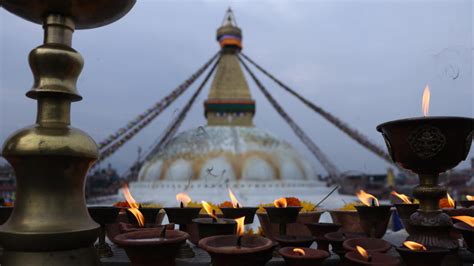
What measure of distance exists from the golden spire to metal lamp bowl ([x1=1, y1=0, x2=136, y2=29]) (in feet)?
46.6

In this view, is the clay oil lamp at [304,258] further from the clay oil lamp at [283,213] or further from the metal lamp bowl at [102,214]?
the metal lamp bowl at [102,214]

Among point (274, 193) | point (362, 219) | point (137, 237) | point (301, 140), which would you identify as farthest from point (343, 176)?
point (137, 237)

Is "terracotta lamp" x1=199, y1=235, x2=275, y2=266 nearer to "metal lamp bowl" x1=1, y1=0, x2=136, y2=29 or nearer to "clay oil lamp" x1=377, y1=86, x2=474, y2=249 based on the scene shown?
"clay oil lamp" x1=377, y1=86, x2=474, y2=249

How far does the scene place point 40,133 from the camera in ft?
4.54

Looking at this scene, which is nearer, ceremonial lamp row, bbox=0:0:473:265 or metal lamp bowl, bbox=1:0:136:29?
ceremonial lamp row, bbox=0:0:473:265

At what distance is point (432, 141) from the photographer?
1.80 m

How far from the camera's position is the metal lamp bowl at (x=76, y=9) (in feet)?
4.84

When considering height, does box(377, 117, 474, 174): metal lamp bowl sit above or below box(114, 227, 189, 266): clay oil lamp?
above

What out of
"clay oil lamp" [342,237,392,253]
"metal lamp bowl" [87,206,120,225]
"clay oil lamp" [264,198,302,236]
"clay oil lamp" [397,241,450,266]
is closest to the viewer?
"clay oil lamp" [397,241,450,266]

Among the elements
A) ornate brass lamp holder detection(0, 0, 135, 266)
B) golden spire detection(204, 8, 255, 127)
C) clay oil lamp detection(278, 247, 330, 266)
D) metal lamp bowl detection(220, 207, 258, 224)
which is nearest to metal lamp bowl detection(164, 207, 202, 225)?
metal lamp bowl detection(220, 207, 258, 224)

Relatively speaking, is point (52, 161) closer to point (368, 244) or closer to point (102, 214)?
point (102, 214)

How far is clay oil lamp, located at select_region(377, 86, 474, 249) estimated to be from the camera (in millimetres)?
1804

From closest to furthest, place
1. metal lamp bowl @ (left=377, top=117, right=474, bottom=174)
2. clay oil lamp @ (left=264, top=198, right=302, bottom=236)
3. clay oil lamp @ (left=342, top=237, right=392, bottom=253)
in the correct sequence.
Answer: clay oil lamp @ (left=342, top=237, right=392, bottom=253) → metal lamp bowl @ (left=377, top=117, right=474, bottom=174) → clay oil lamp @ (left=264, top=198, right=302, bottom=236)

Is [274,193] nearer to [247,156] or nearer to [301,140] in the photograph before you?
[247,156]
